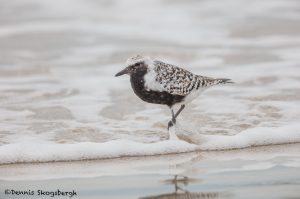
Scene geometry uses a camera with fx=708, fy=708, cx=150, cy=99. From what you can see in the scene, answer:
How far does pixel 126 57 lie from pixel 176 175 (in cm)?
613

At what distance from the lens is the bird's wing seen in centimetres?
711

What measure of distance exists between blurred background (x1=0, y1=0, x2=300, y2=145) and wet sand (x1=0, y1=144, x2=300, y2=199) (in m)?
0.80

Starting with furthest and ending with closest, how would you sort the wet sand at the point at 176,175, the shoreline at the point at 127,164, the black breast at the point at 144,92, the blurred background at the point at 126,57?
1. the blurred background at the point at 126,57
2. the black breast at the point at 144,92
3. the shoreline at the point at 127,164
4. the wet sand at the point at 176,175

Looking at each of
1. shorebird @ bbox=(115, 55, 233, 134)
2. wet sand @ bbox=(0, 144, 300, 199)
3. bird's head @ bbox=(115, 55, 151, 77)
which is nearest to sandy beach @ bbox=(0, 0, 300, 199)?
wet sand @ bbox=(0, 144, 300, 199)

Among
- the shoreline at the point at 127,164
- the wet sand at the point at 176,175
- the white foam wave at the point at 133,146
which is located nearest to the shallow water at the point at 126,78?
the white foam wave at the point at 133,146

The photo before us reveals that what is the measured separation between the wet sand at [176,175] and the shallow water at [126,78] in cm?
23

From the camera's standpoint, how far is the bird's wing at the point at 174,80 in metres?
7.11

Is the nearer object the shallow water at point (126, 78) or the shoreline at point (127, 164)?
the shoreline at point (127, 164)

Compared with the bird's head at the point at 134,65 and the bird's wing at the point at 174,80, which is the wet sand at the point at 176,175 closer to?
the bird's wing at the point at 174,80

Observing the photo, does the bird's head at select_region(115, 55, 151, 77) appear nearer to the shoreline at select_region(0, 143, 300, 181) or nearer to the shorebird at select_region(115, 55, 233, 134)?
the shorebird at select_region(115, 55, 233, 134)

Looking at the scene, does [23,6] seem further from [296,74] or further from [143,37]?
[296,74]

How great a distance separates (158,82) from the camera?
7.07 metres

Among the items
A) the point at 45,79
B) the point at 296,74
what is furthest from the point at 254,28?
the point at 45,79

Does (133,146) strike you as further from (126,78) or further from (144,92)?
(126,78)
